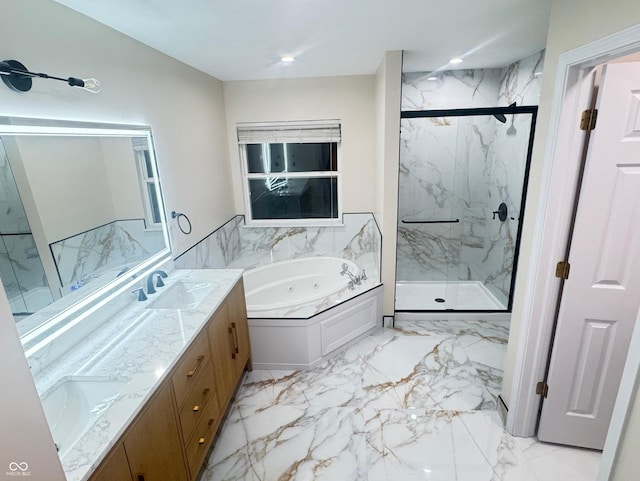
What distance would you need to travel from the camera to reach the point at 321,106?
11.3 feet

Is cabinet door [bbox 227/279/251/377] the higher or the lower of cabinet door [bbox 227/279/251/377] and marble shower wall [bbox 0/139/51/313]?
the lower

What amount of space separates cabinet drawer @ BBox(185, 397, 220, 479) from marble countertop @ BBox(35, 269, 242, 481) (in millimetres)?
472

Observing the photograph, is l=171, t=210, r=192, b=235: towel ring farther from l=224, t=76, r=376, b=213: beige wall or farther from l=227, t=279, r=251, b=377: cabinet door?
l=224, t=76, r=376, b=213: beige wall

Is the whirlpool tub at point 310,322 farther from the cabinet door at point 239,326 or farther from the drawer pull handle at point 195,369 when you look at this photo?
the drawer pull handle at point 195,369

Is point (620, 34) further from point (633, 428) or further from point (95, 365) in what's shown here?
point (95, 365)

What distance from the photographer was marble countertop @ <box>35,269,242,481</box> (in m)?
1.04

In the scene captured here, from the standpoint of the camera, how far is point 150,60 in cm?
220

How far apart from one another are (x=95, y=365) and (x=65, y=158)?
3.21 feet

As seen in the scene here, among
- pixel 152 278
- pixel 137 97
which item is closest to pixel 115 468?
pixel 152 278

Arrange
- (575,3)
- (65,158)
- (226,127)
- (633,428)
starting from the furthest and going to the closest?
(226,127) < (65,158) < (575,3) < (633,428)

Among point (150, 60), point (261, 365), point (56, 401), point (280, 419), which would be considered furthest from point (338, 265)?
point (56, 401)

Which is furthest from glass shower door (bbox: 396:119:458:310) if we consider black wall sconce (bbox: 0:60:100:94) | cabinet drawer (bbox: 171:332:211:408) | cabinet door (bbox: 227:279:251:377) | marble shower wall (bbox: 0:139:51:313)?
black wall sconce (bbox: 0:60:100:94)

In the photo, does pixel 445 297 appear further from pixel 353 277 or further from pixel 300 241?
pixel 300 241

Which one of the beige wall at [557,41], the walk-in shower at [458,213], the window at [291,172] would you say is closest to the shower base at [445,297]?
the walk-in shower at [458,213]
